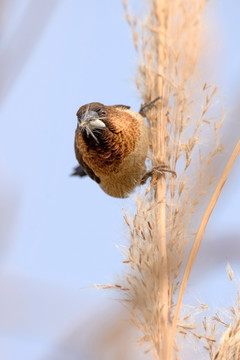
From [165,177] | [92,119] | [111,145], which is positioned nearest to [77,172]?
[111,145]

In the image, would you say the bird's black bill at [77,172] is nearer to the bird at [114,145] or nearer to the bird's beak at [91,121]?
the bird at [114,145]

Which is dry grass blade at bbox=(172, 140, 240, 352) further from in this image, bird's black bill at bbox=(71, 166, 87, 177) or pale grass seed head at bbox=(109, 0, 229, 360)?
bird's black bill at bbox=(71, 166, 87, 177)

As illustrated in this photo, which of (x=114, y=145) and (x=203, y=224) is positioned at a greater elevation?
(x=114, y=145)

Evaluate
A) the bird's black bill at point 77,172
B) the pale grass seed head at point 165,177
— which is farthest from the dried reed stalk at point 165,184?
the bird's black bill at point 77,172

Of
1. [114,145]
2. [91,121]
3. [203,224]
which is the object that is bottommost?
[203,224]

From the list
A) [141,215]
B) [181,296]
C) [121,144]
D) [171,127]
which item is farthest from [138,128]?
[181,296]

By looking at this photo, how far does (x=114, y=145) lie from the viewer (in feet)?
9.01

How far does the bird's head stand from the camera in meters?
2.56

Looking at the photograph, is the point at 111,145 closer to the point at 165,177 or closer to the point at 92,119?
the point at 92,119

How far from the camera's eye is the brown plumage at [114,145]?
2.69m

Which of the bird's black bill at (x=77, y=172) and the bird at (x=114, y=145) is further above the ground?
the bird's black bill at (x=77, y=172)

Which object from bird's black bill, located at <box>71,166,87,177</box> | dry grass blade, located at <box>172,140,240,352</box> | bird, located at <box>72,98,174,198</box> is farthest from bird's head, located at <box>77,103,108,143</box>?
dry grass blade, located at <box>172,140,240,352</box>

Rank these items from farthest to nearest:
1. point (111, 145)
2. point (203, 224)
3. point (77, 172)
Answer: point (77, 172)
point (111, 145)
point (203, 224)

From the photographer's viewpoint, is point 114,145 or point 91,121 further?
point 114,145
